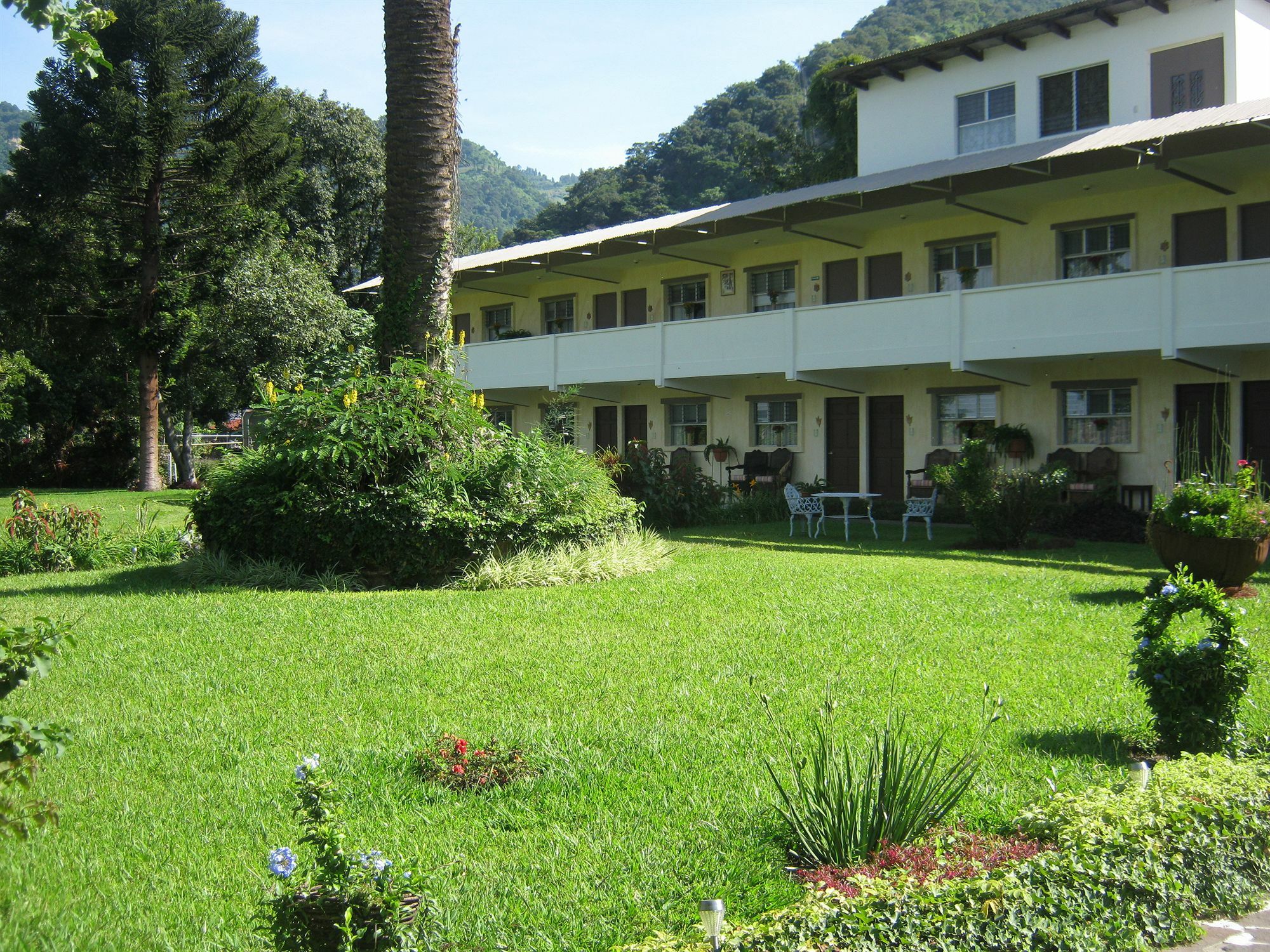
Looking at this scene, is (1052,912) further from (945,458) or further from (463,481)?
(945,458)

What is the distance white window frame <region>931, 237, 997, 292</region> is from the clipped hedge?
689 inches

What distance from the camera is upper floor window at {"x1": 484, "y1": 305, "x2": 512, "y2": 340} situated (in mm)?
32312

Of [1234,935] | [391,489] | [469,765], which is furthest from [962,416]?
[1234,935]

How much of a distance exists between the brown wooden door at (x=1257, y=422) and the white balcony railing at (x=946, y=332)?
6.39 ft

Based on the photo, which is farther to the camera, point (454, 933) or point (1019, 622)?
point (1019, 622)

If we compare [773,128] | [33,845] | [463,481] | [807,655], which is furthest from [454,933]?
[773,128]

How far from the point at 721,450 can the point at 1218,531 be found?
15970 mm

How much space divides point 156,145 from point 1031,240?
2266 centimetres

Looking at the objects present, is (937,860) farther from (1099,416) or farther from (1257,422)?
(1099,416)

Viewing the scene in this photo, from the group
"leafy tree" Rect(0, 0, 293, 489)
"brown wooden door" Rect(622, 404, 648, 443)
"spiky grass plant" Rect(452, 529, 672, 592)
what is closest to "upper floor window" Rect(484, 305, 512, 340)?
"brown wooden door" Rect(622, 404, 648, 443)

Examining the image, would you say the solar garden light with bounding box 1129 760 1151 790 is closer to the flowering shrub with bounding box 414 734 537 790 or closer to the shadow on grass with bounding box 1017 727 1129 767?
the shadow on grass with bounding box 1017 727 1129 767

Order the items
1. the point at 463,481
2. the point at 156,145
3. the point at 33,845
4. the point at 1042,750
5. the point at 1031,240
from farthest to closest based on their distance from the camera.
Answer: the point at 156,145 < the point at 1031,240 < the point at 463,481 < the point at 1042,750 < the point at 33,845

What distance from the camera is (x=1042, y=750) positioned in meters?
5.67

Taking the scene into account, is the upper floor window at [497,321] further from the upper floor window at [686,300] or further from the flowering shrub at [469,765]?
the flowering shrub at [469,765]
